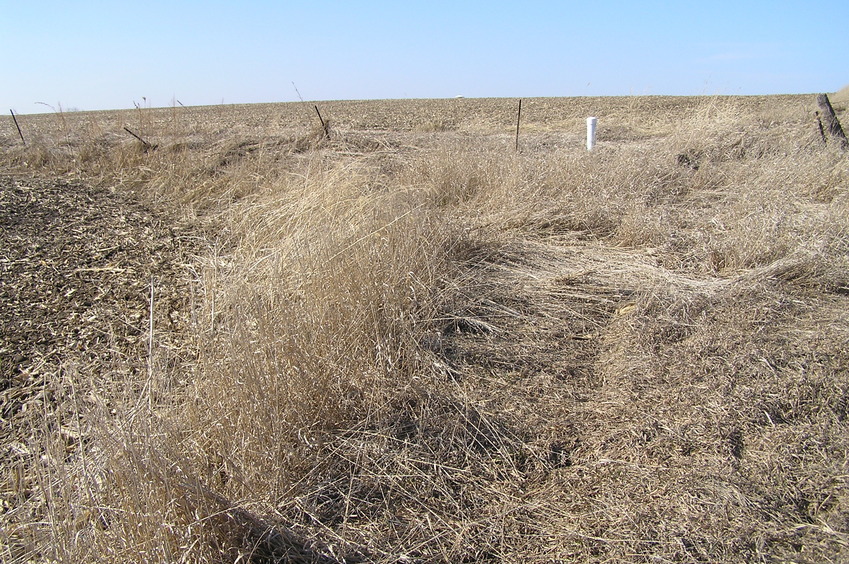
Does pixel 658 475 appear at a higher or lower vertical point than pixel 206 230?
lower

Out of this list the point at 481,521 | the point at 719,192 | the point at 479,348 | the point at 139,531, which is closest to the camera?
the point at 139,531

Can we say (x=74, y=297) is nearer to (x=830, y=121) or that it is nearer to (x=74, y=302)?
(x=74, y=302)

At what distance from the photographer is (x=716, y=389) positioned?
2570 mm

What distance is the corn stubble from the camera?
68.6 inches

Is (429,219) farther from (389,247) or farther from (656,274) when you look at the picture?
(656,274)

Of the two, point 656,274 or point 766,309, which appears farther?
point 656,274

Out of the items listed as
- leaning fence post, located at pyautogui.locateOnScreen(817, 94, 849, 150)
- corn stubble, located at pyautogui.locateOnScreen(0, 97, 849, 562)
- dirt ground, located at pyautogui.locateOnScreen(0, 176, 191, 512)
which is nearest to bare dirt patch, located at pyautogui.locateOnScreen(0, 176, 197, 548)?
dirt ground, located at pyautogui.locateOnScreen(0, 176, 191, 512)

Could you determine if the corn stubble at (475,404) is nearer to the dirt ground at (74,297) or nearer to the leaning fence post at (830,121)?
the dirt ground at (74,297)

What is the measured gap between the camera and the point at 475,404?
259 cm

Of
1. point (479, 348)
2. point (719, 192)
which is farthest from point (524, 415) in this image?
point (719, 192)

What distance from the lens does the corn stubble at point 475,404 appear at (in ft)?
5.72

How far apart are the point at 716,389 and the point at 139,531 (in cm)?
236

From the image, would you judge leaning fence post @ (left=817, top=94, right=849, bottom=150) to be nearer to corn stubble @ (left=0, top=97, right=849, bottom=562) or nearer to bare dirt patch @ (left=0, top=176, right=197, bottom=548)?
corn stubble @ (left=0, top=97, right=849, bottom=562)

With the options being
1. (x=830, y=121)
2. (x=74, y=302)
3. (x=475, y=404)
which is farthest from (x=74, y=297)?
(x=830, y=121)
